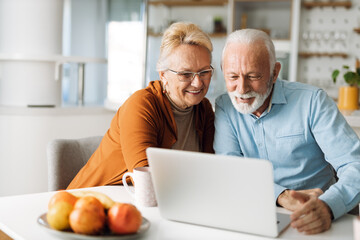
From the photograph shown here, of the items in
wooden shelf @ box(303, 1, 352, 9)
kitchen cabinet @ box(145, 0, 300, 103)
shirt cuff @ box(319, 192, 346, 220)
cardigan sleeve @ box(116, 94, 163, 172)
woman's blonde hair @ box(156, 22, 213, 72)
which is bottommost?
shirt cuff @ box(319, 192, 346, 220)

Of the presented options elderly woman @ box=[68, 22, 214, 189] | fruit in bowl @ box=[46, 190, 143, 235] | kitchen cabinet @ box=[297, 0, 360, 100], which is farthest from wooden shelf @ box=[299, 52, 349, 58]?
fruit in bowl @ box=[46, 190, 143, 235]

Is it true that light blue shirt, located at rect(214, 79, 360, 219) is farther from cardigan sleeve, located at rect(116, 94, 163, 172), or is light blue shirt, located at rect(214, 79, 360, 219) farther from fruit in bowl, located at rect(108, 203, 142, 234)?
fruit in bowl, located at rect(108, 203, 142, 234)

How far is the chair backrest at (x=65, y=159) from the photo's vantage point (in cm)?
192

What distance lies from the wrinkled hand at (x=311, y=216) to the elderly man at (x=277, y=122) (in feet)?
1.11

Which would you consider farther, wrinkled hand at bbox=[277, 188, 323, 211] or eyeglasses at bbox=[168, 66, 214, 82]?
eyeglasses at bbox=[168, 66, 214, 82]

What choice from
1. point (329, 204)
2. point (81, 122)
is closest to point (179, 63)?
point (329, 204)

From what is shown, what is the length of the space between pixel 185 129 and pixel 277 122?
14.7 inches

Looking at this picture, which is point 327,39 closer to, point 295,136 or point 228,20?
point 228,20

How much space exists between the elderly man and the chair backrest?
597mm

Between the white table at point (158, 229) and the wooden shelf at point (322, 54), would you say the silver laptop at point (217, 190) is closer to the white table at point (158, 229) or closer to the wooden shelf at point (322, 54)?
the white table at point (158, 229)

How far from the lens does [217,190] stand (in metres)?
1.09

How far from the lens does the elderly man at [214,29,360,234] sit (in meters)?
1.60

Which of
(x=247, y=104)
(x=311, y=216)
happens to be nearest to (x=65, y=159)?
(x=247, y=104)

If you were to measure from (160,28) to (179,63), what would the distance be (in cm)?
518
